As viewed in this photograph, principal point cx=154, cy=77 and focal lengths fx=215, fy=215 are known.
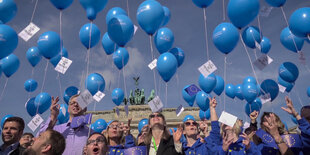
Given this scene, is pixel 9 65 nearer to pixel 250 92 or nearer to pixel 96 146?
pixel 96 146

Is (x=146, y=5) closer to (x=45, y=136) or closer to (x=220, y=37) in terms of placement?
(x=220, y=37)

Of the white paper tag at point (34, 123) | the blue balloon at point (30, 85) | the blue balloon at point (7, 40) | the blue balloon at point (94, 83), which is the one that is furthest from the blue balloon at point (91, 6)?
the blue balloon at point (30, 85)

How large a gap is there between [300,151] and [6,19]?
568 cm

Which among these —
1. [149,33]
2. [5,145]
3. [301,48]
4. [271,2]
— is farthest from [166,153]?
[301,48]

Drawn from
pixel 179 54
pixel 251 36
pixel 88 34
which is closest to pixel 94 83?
pixel 88 34

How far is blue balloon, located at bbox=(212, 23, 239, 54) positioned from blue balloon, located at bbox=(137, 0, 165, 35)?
1.27 meters

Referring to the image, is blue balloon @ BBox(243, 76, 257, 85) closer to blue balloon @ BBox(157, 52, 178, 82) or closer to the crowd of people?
blue balloon @ BBox(157, 52, 178, 82)

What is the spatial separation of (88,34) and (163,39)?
1864 mm

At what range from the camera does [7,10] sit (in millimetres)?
4434

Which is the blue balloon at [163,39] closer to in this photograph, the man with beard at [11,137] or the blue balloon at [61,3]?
the blue balloon at [61,3]

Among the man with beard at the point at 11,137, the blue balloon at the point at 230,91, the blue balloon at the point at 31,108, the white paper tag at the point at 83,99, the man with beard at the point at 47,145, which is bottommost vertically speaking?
the man with beard at the point at 47,145

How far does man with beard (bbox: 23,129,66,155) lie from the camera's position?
158 centimetres

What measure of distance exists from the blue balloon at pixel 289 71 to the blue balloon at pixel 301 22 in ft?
5.79

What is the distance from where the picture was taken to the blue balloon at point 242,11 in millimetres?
4152
